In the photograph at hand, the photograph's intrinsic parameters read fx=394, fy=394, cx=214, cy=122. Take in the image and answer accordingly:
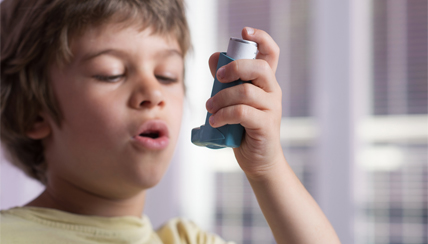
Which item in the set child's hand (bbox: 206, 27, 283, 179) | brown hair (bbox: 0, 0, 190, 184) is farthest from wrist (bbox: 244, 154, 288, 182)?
brown hair (bbox: 0, 0, 190, 184)

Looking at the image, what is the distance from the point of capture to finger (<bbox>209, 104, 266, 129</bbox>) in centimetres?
44

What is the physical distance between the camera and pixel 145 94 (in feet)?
2.03

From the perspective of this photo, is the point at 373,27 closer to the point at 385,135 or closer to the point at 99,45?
the point at 385,135

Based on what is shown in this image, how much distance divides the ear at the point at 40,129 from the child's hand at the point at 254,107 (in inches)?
15.1

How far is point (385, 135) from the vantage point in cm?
146

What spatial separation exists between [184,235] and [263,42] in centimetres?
49

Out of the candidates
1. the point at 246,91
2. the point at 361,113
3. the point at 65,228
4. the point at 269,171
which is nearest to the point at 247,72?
the point at 246,91

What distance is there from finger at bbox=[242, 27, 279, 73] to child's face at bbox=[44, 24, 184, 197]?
0.66ft

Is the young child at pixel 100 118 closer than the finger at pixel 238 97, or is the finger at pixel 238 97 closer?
the finger at pixel 238 97

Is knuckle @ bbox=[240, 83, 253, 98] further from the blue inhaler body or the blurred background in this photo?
the blurred background

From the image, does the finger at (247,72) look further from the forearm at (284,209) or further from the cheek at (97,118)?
the cheek at (97,118)

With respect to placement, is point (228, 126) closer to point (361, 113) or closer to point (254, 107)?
point (254, 107)

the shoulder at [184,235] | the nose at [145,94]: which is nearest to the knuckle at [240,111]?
the nose at [145,94]

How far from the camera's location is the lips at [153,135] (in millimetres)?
615
